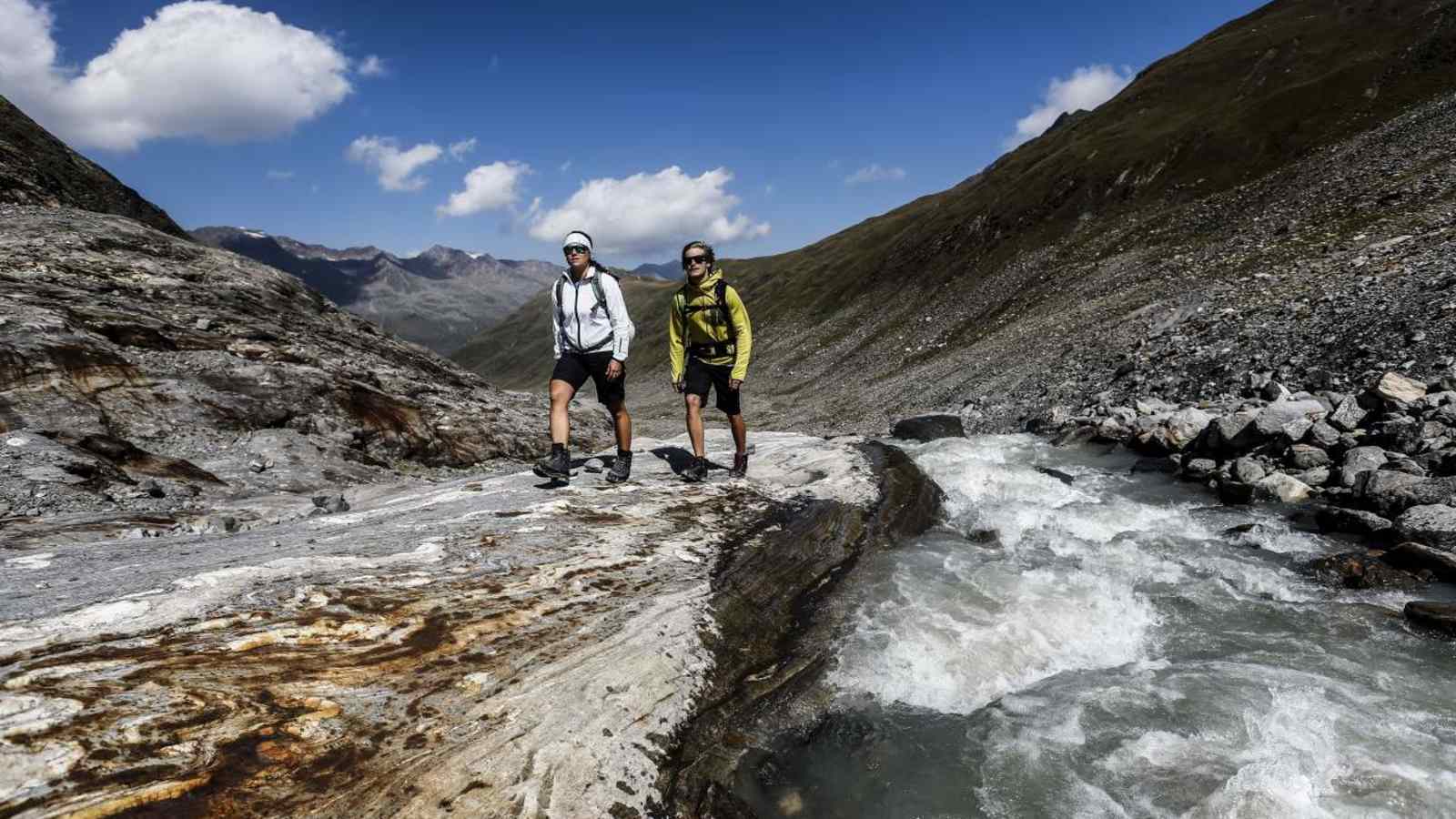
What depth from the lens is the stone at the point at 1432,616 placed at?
6.67 metres

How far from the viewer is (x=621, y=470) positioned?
1054cm

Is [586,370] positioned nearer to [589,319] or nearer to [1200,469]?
[589,319]

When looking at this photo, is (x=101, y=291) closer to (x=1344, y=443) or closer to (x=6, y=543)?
(x=6, y=543)

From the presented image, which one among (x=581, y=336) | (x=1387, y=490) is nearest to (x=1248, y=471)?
(x=1387, y=490)

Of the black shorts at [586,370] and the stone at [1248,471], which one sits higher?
the black shorts at [586,370]

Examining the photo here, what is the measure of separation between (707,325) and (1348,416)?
11.9m

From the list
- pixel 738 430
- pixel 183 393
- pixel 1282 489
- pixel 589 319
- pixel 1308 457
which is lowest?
pixel 1282 489

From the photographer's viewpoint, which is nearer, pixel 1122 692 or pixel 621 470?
pixel 1122 692

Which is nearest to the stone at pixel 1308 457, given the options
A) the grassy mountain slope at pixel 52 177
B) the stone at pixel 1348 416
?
the stone at pixel 1348 416

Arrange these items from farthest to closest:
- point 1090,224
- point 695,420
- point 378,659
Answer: point 1090,224, point 695,420, point 378,659

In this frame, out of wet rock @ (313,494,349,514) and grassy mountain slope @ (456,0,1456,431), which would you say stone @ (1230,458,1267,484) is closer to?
grassy mountain slope @ (456,0,1456,431)

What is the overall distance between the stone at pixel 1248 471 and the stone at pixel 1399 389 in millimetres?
2572

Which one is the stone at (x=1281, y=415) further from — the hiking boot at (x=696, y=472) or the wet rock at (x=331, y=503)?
the wet rock at (x=331, y=503)

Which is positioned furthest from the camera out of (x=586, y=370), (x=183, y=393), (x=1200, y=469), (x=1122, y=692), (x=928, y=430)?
(x=928, y=430)
